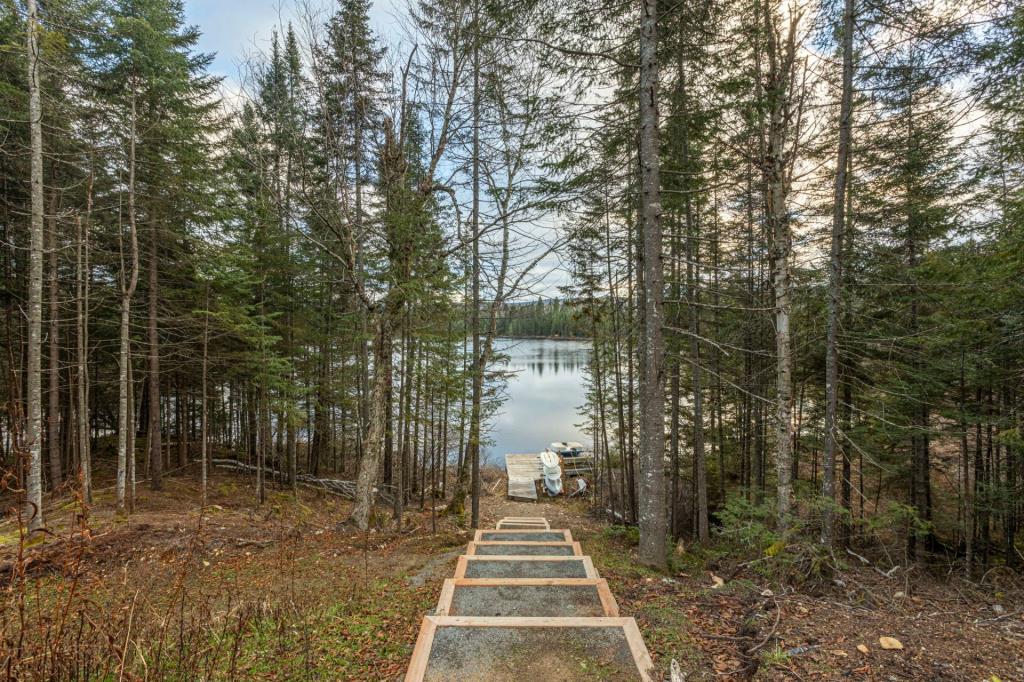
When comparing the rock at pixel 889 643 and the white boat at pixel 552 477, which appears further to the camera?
the white boat at pixel 552 477

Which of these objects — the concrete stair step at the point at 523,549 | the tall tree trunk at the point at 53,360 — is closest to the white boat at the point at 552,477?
the concrete stair step at the point at 523,549

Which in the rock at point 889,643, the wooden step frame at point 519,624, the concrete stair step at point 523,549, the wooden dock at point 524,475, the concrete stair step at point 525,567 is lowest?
the wooden dock at point 524,475

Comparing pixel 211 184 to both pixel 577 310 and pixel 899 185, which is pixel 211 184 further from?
pixel 899 185

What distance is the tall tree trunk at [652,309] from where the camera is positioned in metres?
5.32

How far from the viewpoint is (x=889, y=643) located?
2971 mm

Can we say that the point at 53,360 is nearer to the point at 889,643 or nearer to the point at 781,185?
the point at 889,643

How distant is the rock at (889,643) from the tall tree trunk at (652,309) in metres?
2.51

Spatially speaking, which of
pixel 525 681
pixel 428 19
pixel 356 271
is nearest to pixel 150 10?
pixel 428 19

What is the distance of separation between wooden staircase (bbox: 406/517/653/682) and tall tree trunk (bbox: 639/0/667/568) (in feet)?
Result: 5.01

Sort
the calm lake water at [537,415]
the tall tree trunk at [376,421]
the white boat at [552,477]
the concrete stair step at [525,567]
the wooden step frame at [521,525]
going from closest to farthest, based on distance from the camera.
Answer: the concrete stair step at [525,567], the tall tree trunk at [376,421], the wooden step frame at [521,525], the white boat at [552,477], the calm lake water at [537,415]

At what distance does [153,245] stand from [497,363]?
8.30 meters

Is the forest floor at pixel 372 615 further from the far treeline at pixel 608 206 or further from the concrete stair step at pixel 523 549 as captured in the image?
the far treeline at pixel 608 206

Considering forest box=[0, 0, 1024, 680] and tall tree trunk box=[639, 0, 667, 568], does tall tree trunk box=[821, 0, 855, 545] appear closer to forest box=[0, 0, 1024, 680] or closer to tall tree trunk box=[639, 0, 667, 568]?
forest box=[0, 0, 1024, 680]

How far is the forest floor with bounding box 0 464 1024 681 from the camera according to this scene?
2.58 meters
